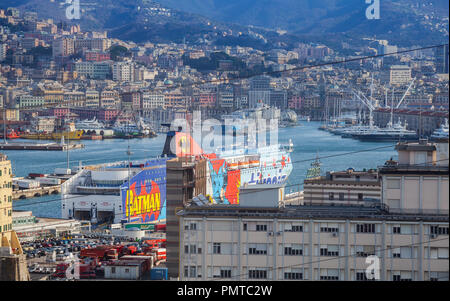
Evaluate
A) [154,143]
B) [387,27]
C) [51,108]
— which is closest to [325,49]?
[387,27]

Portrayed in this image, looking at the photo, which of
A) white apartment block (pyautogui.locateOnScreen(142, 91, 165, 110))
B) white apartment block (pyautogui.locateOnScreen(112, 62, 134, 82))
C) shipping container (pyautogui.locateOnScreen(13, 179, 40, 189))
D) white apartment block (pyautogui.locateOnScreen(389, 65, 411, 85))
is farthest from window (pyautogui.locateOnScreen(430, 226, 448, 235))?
white apartment block (pyautogui.locateOnScreen(112, 62, 134, 82))

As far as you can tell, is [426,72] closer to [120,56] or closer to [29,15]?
[120,56]

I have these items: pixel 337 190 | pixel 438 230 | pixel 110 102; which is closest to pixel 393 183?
pixel 438 230

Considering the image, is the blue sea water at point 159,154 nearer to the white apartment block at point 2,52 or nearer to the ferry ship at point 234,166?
the ferry ship at point 234,166

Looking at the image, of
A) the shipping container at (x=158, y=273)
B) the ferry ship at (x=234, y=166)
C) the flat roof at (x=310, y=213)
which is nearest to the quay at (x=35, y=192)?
the ferry ship at (x=234, y=166)

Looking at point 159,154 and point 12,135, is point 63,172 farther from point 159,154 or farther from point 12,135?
point 12,135

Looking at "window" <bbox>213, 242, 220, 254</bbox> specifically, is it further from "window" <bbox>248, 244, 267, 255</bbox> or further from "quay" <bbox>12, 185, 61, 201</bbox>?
"quay" <bbox>12, 185, 61, 201</bbox>
